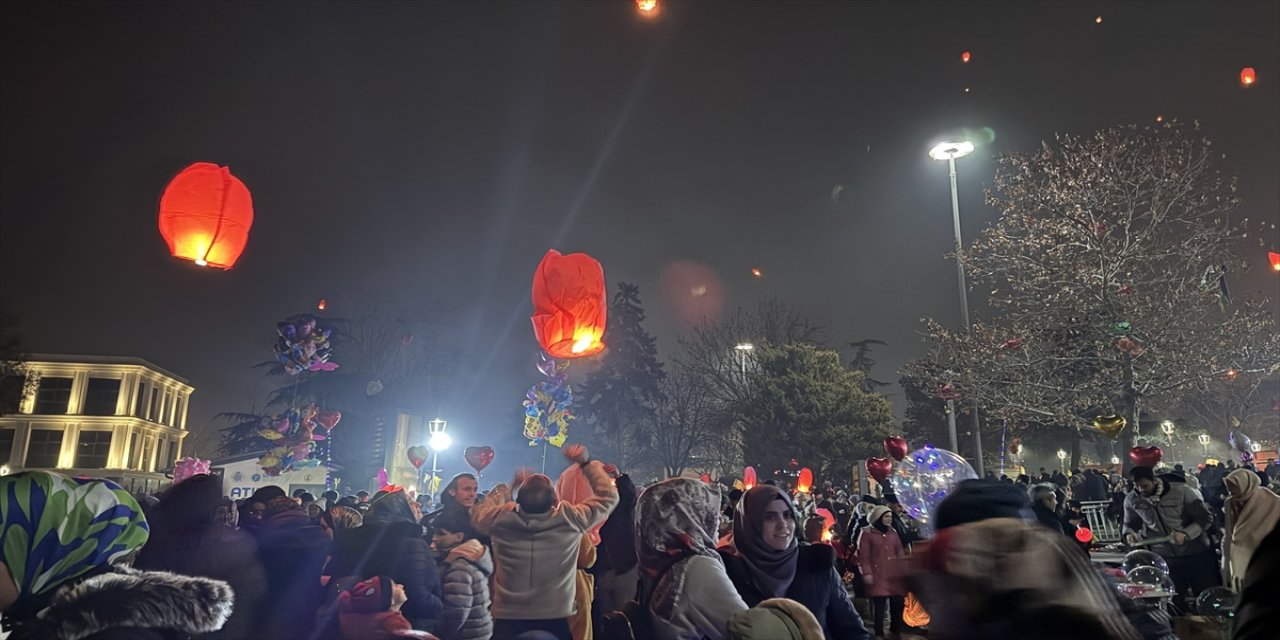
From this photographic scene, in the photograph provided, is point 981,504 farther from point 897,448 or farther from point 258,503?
point 897,448

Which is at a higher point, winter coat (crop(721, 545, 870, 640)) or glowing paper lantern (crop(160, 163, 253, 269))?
glowing paper lantern (crop(160, 163, 253, 269))

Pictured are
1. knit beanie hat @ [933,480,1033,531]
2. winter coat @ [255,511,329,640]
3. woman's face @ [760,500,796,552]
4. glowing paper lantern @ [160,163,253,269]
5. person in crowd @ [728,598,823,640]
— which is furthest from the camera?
glowing paper lantern @ [160,163,253,269]

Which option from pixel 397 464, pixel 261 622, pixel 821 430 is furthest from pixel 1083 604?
pixel 397 464

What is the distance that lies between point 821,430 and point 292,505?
2982 cm

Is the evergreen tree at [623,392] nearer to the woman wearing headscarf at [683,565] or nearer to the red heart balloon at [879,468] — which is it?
the red heart balloon at [879,468]

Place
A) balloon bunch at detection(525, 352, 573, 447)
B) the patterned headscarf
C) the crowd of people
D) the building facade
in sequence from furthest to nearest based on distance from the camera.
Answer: the building facade
balloon bunch at detection(525, 352, 573, 447)
the patterned headscarf
the crowd of people

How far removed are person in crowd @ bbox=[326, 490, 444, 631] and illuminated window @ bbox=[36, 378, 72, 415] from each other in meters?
81.1

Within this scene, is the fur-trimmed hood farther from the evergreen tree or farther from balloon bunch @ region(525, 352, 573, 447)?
the evergreen tree

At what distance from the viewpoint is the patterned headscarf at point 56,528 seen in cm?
262

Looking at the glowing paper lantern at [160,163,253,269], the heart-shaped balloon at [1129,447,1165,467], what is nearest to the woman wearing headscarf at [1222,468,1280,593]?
the heart-shaped balloon at [1129,447,1165,467]

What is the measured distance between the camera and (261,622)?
3840mm

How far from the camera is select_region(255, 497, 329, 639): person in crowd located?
3925 mm

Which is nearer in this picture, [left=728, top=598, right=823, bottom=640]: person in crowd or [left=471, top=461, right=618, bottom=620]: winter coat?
[left=728, top=598, right=823, bottom=640]: person in crowd

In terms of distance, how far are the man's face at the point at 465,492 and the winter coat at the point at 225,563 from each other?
2.33 meters
